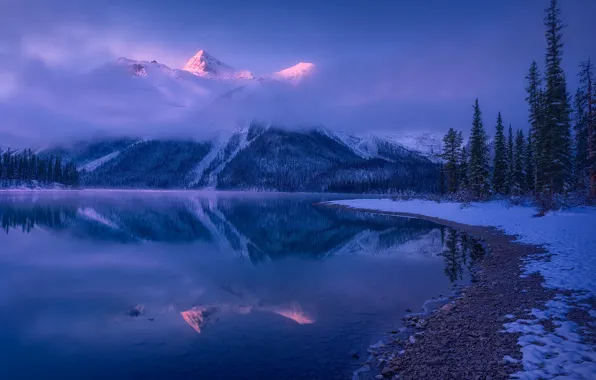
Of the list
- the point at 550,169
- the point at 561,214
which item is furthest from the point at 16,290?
the point at 550,169

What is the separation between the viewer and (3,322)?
1334 centimetres

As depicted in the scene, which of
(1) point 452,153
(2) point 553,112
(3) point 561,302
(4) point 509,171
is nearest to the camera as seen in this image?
(3) point 561,302

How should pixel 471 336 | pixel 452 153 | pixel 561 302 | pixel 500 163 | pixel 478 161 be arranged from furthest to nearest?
pixel 452 153, pixel 500 163, pixel 478 161, pixel 561 302, pixel 471 336

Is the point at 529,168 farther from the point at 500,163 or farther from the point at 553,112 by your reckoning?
the point at 553,112

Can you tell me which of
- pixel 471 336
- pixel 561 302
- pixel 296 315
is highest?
pixel 561 302

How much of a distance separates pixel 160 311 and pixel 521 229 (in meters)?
30.8

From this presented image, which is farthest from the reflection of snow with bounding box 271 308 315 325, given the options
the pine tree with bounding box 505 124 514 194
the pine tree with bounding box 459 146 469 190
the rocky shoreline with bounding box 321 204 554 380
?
the pine tree with bounding box 459 146 469 190

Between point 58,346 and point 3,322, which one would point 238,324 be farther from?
point 3,322

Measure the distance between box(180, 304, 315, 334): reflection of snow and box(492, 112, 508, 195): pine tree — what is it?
69.4m

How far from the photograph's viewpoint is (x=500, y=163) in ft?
239

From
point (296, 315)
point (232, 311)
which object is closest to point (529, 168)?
point (296, 315)

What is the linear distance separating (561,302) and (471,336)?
4.07 meters

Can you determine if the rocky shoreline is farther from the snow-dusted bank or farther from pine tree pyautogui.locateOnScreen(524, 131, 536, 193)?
pine tree pyautogui.locateOnScreen(524, 131, 536, 193)

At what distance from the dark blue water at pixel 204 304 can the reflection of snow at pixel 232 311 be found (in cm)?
4
